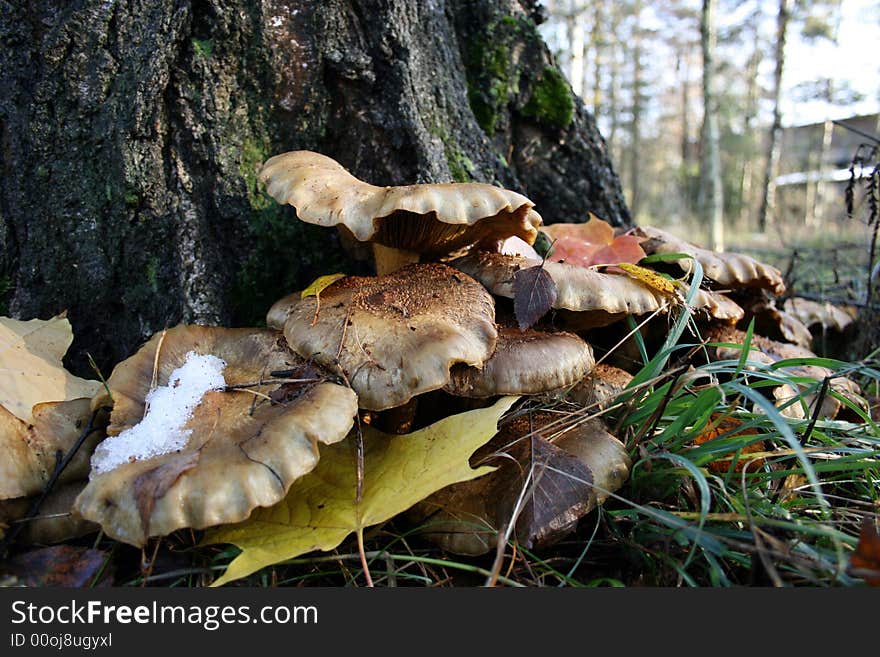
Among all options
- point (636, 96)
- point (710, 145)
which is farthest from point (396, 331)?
point (636, 96)

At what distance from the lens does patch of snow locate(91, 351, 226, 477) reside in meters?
1.46

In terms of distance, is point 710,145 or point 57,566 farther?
point 710,145

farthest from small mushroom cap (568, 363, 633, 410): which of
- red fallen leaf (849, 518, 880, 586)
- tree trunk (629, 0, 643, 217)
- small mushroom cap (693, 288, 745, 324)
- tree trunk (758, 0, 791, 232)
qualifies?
tree trunk (629, 0, 643, 217)

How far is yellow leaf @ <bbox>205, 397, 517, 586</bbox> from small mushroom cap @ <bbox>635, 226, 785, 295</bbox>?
1.25m

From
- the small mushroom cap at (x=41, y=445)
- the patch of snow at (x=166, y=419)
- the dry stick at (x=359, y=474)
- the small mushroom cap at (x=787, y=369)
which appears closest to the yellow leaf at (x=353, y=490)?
the dry stick at (x=359, y=474)

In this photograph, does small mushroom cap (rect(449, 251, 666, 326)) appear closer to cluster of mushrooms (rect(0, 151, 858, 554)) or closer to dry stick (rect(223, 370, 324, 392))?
cluster of mushrooms (rect(0, 151, 858, 554))

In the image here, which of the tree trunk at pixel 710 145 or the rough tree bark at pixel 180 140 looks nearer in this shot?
the rough tree bark at pixel 180 140

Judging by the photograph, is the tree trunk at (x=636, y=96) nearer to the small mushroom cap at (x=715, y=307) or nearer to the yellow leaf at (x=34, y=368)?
the small mushroom cap at (x=715, y=307)

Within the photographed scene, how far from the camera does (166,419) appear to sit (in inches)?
60.8

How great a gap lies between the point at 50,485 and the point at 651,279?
1870 millimetres

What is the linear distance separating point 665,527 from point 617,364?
37.8 inches

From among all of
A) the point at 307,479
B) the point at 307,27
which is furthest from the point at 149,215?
the point at 307,479

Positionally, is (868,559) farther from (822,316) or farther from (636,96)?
(636,96)

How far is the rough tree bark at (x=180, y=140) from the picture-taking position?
2.14 meters
